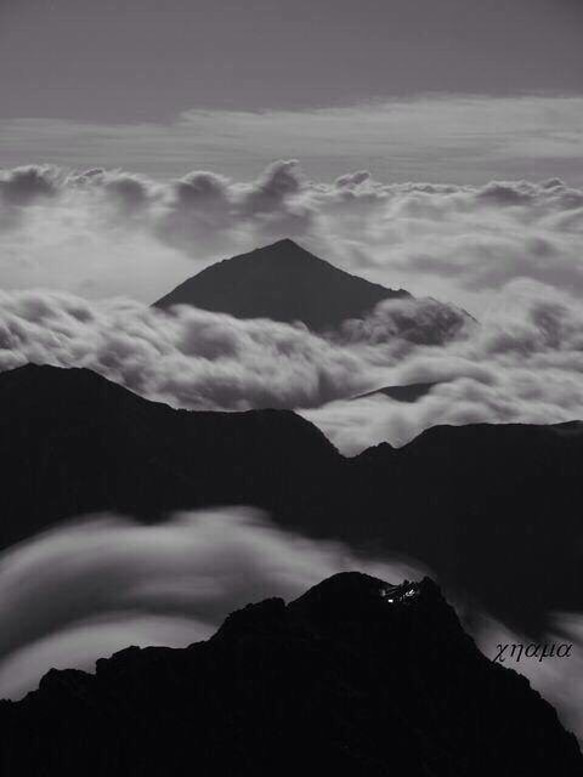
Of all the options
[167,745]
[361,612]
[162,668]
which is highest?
[361,612]

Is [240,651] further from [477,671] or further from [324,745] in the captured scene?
[477,671]

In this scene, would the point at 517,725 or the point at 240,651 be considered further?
the point at 517,725

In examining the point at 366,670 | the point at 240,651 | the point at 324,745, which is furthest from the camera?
the point at 366,670

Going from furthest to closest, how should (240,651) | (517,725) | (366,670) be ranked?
(517,725) < (366,670) < (240,651)

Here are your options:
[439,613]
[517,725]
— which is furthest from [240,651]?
[517,725]

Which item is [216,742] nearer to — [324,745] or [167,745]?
[167,745]

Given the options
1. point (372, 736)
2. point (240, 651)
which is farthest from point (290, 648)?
point (372, 736)

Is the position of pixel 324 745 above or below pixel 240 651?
below
